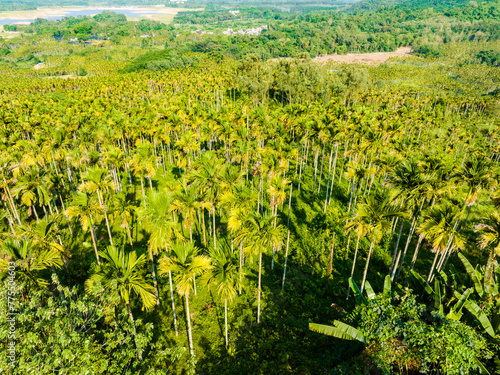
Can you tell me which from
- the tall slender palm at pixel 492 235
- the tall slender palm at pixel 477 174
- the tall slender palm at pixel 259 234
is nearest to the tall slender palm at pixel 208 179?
the tall slender palm at pixel 259 234

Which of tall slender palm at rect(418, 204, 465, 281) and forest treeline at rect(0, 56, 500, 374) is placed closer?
forest treeline at rect(0, 56, 500, 374)

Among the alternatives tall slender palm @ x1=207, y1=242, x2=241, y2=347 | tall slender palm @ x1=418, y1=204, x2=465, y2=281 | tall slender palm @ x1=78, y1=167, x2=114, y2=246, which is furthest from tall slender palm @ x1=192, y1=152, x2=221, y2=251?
tall slender palm @ x1=418, y1=204, x2=465, y2=281

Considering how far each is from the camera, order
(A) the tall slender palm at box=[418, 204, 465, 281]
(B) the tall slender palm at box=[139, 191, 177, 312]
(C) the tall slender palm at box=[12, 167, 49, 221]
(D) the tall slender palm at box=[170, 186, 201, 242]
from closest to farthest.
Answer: (B) the tall slender palm at box=[139, 191, 177, 312] < (A) the tall slender palm at box=[418, 204, 465, 281] < (D) the tall slender palm at box=[170, 186, 201, 242] < (C) the tall slender palm at box=[12, 167, 49, 221]

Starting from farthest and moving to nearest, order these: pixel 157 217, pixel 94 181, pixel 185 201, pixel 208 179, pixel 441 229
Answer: pixel 208 179 → pixel 94 181 → pixel 185 201 → pixel 441 229 → pixel 157 217

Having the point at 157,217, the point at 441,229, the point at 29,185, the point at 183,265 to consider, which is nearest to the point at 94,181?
the point at 29,185

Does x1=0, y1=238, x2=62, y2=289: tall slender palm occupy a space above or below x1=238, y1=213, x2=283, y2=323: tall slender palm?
above

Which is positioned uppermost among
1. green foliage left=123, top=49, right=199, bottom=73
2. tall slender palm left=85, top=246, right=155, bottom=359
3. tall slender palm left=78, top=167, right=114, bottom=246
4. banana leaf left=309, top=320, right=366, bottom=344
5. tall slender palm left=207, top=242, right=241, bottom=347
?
green foliage left=123, top=49, right=199, bottom=73

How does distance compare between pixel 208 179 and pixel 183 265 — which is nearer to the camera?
pixel 183 265

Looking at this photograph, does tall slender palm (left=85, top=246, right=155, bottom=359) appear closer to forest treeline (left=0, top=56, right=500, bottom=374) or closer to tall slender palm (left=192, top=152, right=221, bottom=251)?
forest treeline (left=0, top=56, right=500, bottom=374)

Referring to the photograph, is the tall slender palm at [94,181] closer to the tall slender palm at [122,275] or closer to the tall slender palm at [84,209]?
the tall slender palm at [84,209]

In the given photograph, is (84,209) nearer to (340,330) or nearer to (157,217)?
(157,217)

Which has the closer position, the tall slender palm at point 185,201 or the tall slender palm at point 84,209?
the tall slender palm at point 185,201
